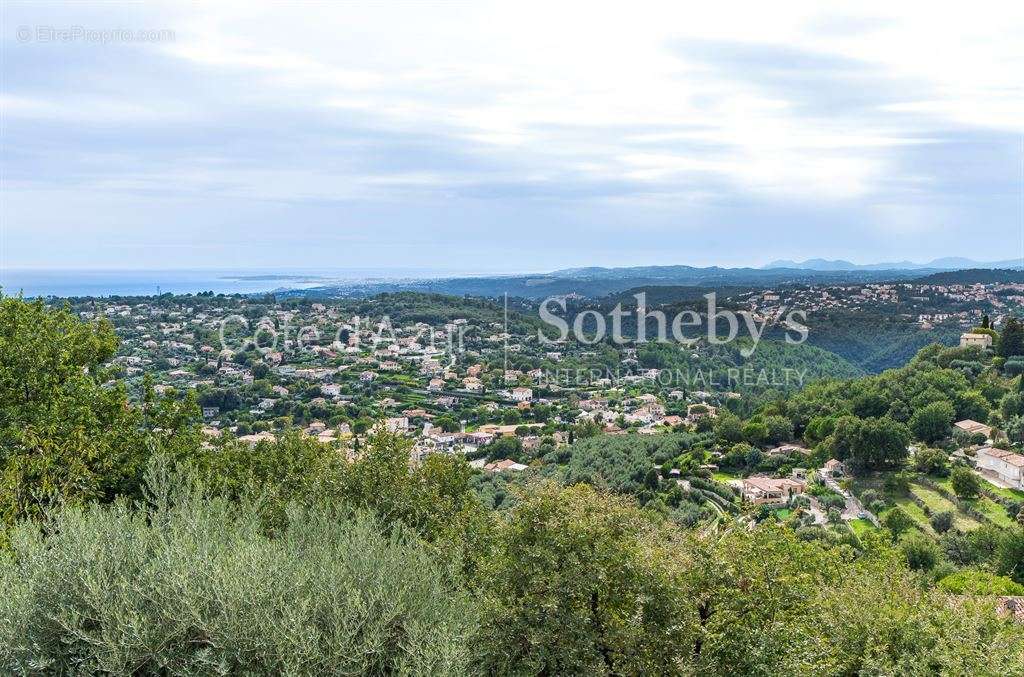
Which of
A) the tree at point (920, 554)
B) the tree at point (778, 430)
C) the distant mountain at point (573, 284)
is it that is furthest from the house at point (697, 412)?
the distant mountain at point (573, 284)

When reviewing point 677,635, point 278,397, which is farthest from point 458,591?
point 278,397

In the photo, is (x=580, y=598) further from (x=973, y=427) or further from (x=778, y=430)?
(x=778, y=430)

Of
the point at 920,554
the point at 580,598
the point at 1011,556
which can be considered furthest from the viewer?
the point at 920,554

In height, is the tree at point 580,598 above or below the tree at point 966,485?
above

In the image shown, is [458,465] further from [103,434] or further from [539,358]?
[539,358]

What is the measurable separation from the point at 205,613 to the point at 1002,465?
26910mm

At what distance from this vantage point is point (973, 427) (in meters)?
27.8

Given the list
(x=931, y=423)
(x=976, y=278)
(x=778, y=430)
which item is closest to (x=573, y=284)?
(x=976, y=278)

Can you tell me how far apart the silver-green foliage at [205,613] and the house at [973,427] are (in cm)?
2937

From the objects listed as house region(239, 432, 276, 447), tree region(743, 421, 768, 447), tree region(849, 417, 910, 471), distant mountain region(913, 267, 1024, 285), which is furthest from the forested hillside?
distant mountain region(913, 267, 1024, 285)

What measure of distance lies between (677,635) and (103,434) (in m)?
8.02

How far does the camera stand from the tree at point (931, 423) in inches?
1109

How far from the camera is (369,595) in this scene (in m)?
4.72

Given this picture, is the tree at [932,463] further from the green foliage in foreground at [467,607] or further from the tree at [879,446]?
the green foliage in foreground at [467,607]
